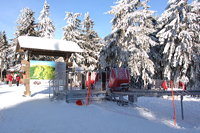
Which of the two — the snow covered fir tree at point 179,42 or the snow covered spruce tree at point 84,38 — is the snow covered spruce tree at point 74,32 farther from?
the snow covered fir tree at point 179,42

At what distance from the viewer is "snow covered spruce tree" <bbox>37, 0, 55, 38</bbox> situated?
122 feet

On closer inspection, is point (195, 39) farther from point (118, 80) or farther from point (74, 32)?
point (74, 32)

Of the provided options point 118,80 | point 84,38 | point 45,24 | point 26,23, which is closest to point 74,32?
point 84,38

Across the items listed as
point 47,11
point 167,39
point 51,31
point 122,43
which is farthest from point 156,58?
point 47,11

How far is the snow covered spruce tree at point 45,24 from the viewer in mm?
37209

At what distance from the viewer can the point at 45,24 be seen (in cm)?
3775

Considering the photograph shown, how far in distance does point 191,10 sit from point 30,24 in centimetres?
2812

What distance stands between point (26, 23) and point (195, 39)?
29.0 meters

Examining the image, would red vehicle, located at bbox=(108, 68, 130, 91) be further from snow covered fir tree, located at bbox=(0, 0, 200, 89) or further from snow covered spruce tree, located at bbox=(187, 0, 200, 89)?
snow covered spruce tree, located at bbox=(187, 0, 200, 89)

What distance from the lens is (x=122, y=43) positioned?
24250mm

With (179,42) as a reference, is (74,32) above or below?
above

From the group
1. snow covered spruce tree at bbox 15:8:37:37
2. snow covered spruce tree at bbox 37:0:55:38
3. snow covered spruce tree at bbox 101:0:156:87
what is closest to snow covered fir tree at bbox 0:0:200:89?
snow covered spruce tree at bbox 101:0:156:87

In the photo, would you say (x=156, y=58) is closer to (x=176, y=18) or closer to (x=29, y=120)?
(x=176, y=18)

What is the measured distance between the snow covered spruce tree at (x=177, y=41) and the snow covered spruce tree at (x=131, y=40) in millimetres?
2021
